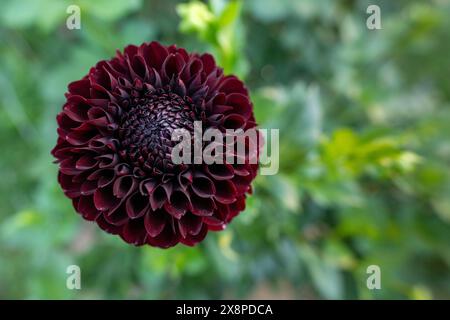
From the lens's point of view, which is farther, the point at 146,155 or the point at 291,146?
the point at 291,146

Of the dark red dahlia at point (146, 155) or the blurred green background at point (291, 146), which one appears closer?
the dark red dahlia at point (146, 155)

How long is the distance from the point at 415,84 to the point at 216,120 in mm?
1685

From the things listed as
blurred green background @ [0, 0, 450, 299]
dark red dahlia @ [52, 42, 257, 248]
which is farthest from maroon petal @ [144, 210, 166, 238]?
blurred green background @ [0, 0, 450, 299]

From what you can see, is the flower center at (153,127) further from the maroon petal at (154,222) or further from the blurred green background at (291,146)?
the blurred green background at (291,146)

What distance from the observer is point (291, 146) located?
1.65m

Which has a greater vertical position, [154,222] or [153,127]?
[153,127]

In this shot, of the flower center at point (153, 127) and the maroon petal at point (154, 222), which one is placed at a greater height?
the flower center at point (153, 127)

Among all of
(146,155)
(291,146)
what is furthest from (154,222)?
(291,146)

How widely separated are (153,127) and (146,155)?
6cm

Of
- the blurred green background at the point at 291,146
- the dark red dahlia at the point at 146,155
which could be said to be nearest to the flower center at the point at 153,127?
the dark red dahlia at the point at 146,155

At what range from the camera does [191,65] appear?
1.13 metres

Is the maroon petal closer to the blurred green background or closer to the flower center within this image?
the flower center

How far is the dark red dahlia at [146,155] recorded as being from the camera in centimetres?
104

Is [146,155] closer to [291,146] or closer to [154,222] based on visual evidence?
[154,222]
